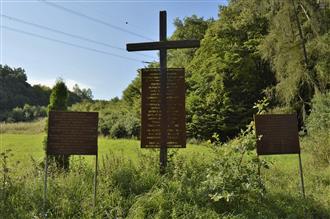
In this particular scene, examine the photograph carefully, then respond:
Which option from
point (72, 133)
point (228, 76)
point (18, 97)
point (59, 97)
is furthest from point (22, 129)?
point (72, 133)

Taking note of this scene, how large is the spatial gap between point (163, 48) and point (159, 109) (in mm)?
1185

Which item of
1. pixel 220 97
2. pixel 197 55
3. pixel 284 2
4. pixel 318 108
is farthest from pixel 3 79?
pixel 318 108

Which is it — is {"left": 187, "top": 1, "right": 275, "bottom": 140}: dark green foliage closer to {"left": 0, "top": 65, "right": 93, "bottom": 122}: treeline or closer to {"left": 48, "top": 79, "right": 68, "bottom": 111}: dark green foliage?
{"left": 48, "top": 79, "right": 68, "bottom": 111}: dark green foliage

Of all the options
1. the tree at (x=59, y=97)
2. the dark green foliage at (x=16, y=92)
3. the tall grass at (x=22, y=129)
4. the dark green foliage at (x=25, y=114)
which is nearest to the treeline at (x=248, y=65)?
the tall grass at (x=22, y=129)

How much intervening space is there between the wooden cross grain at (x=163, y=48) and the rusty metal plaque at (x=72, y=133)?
4.40 ft

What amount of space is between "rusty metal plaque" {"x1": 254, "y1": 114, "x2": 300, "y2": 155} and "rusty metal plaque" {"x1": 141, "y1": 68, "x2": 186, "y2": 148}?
1.37 metres

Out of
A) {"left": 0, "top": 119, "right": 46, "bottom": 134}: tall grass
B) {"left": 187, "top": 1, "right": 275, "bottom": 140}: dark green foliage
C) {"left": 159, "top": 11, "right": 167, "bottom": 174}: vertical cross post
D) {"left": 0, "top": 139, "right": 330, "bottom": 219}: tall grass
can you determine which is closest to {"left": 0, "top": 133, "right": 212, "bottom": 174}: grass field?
{"left": 159, "top": 11, "right": 167, "bottom": 174}: vertical cross post

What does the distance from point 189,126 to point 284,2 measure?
9360 mm

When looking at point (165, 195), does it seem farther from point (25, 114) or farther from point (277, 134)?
point (25, 114)

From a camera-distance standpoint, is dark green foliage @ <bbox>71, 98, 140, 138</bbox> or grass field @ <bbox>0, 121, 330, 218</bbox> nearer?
grass field @ <bbox>0, 121, 330, 218</bbox>

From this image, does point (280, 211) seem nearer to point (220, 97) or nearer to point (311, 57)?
point (311, 57)

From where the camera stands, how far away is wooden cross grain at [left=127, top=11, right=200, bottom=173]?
6121 mm

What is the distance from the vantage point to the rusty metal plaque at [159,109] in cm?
615

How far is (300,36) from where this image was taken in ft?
55.4
